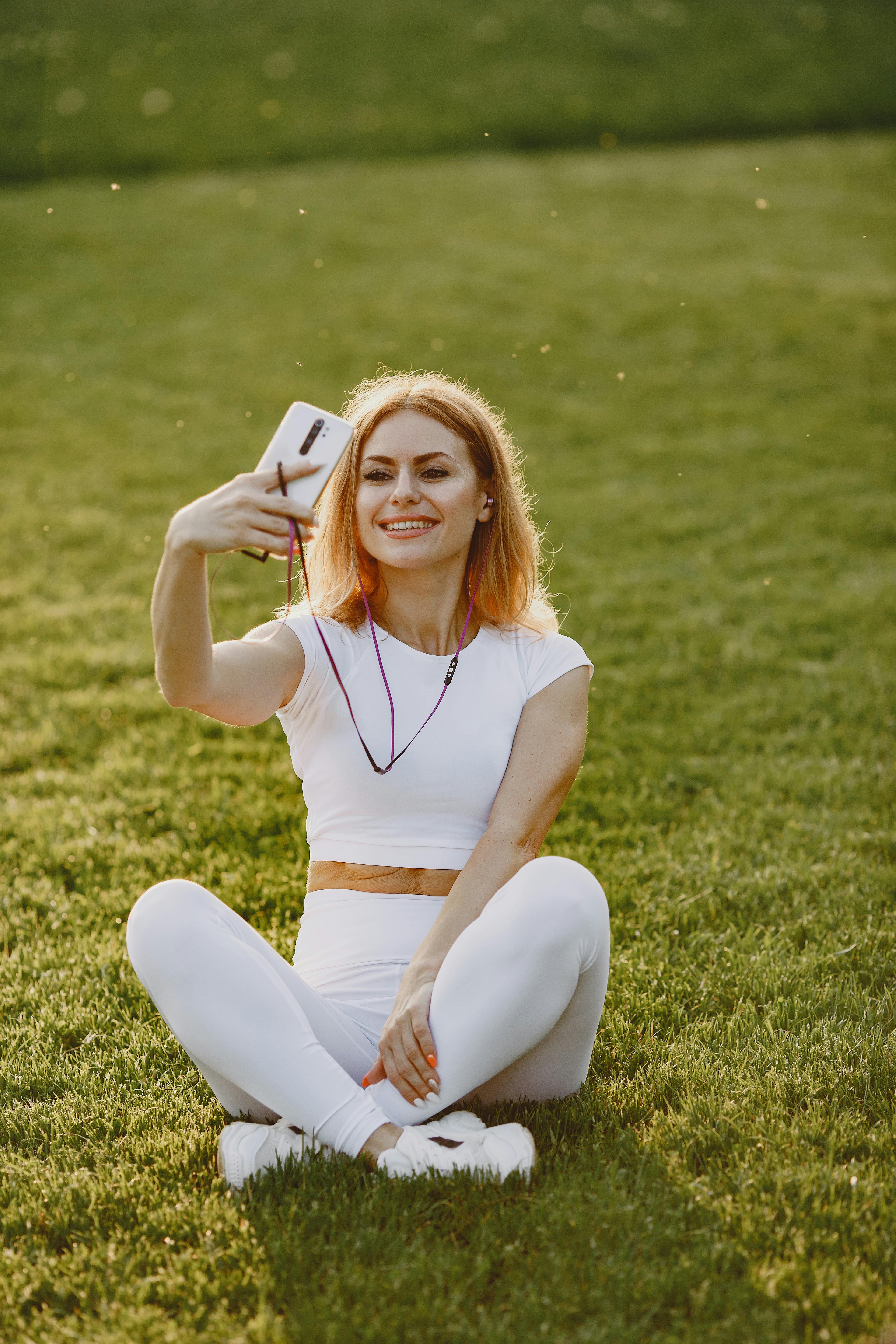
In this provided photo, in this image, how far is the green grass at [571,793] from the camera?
2170mm

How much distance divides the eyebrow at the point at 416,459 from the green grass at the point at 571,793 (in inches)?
60.6

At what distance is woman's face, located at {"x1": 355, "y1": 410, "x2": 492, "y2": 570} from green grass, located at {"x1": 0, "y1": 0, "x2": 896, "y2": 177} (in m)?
15.3

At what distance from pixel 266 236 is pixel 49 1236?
43.2ft

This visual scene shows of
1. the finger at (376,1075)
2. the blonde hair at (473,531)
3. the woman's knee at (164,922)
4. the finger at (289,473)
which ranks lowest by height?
the finger at (376,1075)

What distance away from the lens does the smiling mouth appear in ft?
9.20

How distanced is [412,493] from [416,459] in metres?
0.10

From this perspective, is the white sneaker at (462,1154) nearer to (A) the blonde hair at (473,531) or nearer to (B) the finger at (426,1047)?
(B) the finger at (426,1047)

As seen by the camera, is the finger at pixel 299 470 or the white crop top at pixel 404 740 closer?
the finger at pixel 299 470

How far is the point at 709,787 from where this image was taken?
4648 millimetres

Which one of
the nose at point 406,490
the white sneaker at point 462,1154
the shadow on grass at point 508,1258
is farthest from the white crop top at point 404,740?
the shadow on grass at point 508,1258

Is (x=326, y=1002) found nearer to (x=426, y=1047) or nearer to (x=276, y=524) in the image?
(x=426, y=1047)

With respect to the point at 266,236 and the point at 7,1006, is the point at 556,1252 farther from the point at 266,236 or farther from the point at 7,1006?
the point at 266,236

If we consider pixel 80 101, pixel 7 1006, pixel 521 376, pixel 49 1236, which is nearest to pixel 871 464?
pixel 521 376

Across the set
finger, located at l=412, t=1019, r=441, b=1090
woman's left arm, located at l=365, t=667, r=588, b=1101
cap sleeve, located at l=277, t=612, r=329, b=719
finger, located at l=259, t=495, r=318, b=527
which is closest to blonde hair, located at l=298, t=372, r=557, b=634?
cap sleeve, located at l=277, t=612, r=329, b=719
